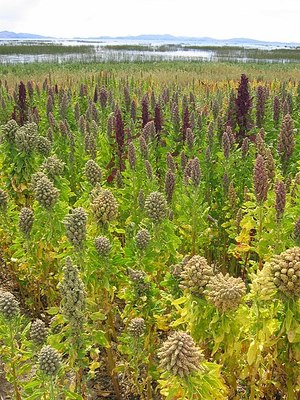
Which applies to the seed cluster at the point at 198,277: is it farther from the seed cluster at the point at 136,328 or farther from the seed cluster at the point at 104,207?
the seed cluster at the point at 104,207

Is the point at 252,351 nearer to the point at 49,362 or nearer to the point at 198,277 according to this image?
the point at 198,277

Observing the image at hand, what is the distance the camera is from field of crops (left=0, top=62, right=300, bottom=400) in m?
2.22

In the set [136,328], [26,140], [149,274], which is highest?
[26,140]

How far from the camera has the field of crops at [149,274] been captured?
2.22m

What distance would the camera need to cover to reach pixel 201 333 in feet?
7.68

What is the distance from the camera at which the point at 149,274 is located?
3.76m

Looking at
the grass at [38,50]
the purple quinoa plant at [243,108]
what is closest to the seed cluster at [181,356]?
the purple quinoa plant at [243,108]

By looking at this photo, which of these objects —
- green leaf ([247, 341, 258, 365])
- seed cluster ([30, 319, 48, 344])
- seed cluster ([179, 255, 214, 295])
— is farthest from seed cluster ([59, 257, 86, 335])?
green leaf ([247, 341, 258, 365])

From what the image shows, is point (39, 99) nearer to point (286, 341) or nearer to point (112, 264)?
point (112, 264)

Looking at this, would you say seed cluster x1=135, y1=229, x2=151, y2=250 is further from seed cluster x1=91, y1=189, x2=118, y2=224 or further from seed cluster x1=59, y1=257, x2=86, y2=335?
seed cluster x1=59, y1=257, x2=86, y2=335

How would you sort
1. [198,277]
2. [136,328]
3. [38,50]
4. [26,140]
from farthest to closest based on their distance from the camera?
[38,50], [26,140], [136,328], [198,277]

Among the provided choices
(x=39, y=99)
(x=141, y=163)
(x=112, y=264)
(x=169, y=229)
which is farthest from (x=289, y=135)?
(x=39, y=99)

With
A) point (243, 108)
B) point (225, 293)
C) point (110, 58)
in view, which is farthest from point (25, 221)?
point (110, 58)

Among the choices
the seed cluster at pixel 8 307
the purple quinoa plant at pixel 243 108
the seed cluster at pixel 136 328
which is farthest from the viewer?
the purple quinoa plant at pixel 243 108
